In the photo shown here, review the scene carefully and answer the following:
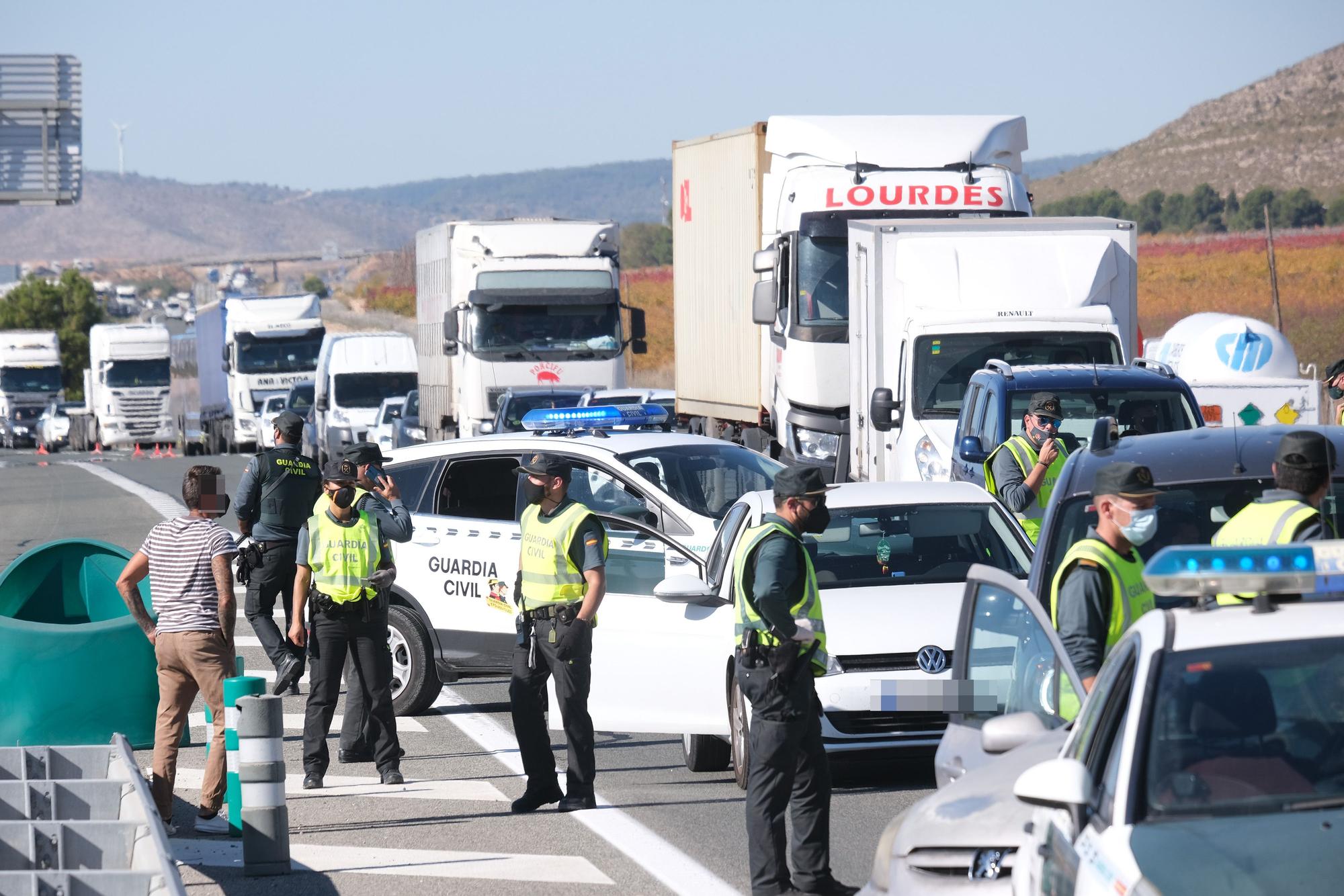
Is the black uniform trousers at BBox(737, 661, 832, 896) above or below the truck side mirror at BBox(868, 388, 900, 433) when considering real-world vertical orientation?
below

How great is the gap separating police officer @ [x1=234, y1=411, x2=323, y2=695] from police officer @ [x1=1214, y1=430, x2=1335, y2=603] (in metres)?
6.98

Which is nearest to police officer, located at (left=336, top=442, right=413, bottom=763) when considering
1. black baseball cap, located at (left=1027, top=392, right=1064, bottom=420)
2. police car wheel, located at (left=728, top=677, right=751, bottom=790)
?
police car wheel, located at (left=728, top=677, right=751, bottom=790)

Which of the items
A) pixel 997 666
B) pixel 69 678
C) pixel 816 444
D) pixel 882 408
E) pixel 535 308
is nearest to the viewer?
pixel 997 666

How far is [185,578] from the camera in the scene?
28.9 ft

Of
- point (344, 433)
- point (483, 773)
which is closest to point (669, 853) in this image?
point (483, 773)

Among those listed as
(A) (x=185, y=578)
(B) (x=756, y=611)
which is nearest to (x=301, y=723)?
(A) (x=185, y=578)

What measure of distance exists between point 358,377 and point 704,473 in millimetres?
29640

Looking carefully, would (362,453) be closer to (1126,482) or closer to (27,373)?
(1126,482)

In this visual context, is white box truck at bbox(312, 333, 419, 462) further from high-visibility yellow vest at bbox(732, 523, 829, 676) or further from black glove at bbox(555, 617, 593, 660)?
high-visibility yellow vest at bbox(732, 523, 829, 676)

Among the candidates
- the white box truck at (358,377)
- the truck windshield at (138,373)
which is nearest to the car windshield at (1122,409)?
the white box truck at (358,377)

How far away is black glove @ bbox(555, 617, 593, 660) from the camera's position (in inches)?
354

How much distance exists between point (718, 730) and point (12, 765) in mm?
3301

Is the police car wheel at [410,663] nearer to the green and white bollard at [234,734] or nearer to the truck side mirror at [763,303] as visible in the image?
the green and white bollard at [234,734]

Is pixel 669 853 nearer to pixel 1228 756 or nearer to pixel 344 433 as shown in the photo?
pixel 1228 756
